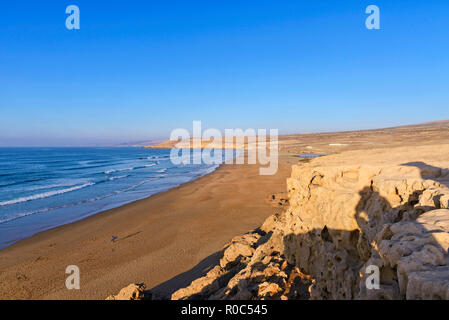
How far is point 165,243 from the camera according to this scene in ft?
37.6

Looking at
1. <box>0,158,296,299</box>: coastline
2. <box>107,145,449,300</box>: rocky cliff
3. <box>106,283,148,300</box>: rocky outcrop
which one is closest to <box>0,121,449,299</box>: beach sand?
<box>0,158,296,299</box>: coastline

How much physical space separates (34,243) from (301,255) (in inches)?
525

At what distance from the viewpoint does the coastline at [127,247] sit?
859 cm

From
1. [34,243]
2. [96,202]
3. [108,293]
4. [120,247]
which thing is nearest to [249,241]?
[108,293]

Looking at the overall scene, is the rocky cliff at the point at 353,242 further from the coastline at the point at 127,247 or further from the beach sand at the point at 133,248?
the coastline at the point at 127,247

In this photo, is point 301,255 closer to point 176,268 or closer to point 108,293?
point 176,268

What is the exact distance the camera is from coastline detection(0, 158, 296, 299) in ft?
28.2

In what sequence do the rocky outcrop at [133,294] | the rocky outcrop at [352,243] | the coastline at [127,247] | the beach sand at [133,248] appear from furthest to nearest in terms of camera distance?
the coastline at [127,247] < the beach sand at [133,248] < the rocky outcrop at [133,294] < the rocky outcrop at [352,243]

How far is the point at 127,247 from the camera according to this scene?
1140cm

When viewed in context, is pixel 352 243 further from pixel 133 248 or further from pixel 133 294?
pixel 133 248

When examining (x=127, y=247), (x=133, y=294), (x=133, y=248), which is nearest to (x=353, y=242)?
(x=133, y=294)

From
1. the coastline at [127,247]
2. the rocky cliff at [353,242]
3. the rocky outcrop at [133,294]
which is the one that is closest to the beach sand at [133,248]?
the coastline at [127,247]

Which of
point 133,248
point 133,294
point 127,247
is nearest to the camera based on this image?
point 133,294

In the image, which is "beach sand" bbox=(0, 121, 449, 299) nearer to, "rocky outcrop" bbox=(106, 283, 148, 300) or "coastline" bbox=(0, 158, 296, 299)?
"coastline" bbox=(0, 158, 296, 299)
